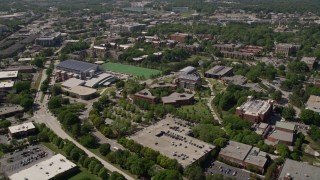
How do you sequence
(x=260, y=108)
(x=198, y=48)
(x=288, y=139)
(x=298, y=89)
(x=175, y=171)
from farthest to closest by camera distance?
(x=198, y=48)
(x=298, y=89)
(x=260, y=108)
(x=288, y=139)
(x=175, y=171)

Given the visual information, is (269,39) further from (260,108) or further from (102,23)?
(102,23)

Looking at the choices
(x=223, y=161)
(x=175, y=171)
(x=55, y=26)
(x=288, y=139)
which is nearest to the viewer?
(x=175, y=171)

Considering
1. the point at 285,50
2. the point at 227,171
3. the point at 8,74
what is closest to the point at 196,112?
the point at 227,171

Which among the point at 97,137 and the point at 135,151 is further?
the point at 97,137

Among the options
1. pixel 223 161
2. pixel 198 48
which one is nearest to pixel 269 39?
pixel 198 48

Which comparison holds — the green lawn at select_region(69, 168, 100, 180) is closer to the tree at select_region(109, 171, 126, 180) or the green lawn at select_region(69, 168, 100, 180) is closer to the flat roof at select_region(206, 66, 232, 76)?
the tree at select_region(109, 171, 126, 180)

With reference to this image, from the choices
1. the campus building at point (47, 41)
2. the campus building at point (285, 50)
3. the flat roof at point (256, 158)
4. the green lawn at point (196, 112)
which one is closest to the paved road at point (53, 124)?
the flat roof at point (256, 158)
